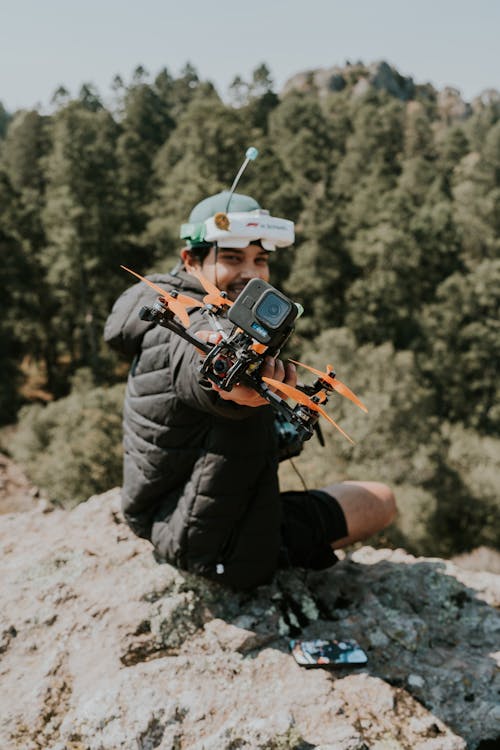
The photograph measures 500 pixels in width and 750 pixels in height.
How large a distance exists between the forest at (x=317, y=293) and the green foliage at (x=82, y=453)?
63 mm

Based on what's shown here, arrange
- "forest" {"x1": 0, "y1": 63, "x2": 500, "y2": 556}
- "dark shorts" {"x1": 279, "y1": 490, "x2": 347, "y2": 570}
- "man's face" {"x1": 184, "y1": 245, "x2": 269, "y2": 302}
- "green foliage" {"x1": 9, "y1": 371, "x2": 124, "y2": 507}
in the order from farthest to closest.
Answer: "forest" {"x1": 0, "y1": 63, "x2": 500, "y2": 556}
"green foliage" {"x1": 9, "y1": 371, "x2": 124, "y2": 507}
"dark shorts" {"x1": 279, "y1": 490, "x2": 347, "y2": 570}
"man's face" {"x1": 184, "y1": 245, "x2": 269, "y2": 302}

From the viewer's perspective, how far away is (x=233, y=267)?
287 centimetres

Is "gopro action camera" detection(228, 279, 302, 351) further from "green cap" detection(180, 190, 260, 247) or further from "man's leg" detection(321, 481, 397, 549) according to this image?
"man's leg" detection(321, 481, 397, 549)

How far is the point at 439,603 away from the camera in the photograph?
347 centimetres

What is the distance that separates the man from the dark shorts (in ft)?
0.90

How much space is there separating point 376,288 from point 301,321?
3.76 metres

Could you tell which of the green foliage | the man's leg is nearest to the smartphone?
the man's leg

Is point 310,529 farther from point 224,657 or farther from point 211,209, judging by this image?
point 211,209

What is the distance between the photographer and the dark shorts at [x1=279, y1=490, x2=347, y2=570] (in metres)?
3.28

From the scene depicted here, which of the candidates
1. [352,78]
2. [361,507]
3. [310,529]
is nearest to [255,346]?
[310,529]

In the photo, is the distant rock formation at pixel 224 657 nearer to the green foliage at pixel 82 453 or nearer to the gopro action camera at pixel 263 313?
the gopro action camera at pixel 263 313

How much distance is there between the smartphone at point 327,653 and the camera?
2.72 meters

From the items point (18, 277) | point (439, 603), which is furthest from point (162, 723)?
point (18, 277)

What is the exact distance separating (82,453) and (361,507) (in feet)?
43.3
